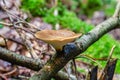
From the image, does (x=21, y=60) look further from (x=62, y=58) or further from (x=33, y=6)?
(x=33, y=6)

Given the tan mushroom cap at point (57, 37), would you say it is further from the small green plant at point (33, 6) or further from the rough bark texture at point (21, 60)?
the small green plant at point (33, 6)

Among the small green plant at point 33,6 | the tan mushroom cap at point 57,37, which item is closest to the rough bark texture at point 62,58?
the tan mushroom cap at point 57,37

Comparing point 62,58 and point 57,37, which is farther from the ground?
point 57,37

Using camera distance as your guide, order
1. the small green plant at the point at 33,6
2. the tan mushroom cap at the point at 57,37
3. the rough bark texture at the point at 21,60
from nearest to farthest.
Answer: the tan mushroom cap at the point at 57,37 < the rough bark texture at the point at 21,60 < the small green plant at the point at 33,6

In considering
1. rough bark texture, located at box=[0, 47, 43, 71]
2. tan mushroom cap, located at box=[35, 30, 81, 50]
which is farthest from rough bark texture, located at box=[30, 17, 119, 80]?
rough bark texture, located at box=[0, 47, 43, 71]

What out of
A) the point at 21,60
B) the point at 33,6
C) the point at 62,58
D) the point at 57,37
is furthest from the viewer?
the point at 33,6

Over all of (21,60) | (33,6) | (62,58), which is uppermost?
(62,58)

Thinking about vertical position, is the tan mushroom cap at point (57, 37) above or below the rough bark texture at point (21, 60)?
above

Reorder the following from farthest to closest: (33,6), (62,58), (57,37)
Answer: (33,6), (62,58), (57,37)

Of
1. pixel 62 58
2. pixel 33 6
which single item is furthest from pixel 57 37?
pixel 33 6

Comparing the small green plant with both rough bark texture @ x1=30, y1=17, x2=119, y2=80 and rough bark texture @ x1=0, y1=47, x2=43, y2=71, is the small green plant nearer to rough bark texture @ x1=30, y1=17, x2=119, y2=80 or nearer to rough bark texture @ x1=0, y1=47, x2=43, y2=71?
rough bark texture @ x1=0, y1=47, x2=43, y2=71
